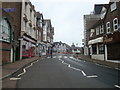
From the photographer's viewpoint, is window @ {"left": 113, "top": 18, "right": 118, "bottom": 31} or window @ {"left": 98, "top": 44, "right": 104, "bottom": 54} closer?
window @ {"left": 113, "top": 18, "right": 118, "bottom": 31}

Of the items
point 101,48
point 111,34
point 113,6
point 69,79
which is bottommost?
point 69,79

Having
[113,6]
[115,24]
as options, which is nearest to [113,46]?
[115,24]

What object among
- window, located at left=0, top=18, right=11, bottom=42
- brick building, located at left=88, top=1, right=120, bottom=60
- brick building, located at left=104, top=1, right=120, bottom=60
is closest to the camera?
window, located at left=0, top=18, right=11, bottom=42

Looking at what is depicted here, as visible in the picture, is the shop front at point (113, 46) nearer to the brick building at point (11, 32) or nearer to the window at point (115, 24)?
the window at point (115, 24)

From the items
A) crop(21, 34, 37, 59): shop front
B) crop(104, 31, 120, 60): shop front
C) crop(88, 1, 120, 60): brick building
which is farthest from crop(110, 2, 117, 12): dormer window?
crop(21, 34, 37, 59): shop front

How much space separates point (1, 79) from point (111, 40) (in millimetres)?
17043

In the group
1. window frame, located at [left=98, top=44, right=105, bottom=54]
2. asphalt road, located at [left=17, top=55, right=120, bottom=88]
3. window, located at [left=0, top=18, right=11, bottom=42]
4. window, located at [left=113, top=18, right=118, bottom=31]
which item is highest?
window, located at [left=113, top=18, right=118, bottom=31]

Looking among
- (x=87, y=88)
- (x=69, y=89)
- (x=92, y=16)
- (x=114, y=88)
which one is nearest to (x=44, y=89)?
(x=69, y=89)

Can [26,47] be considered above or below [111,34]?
below

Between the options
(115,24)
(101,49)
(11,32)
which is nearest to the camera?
(11,32)

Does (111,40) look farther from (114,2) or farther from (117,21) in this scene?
(114,2)

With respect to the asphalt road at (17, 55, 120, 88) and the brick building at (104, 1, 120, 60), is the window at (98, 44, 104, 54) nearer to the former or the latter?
the brick building at (104, 1, 120, 60)

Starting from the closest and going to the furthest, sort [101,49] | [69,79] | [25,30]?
1. [69,79]
2. [101,49]
3. [25,30]

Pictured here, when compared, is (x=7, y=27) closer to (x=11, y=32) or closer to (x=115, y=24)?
(x=11, y=32)
